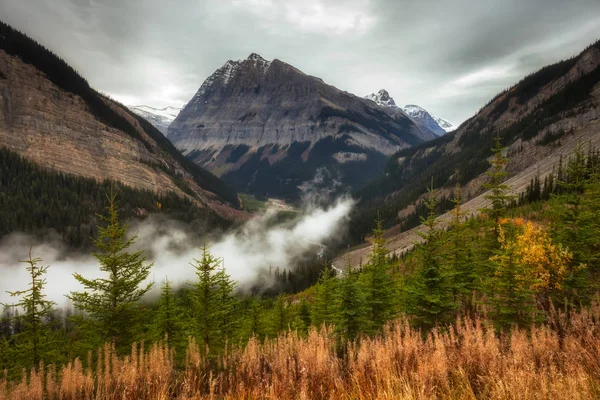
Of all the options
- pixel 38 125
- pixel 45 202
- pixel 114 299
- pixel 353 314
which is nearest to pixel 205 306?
pixel 114 299

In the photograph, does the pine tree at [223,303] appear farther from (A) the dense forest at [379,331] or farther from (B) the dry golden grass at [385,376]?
(B) the dry golden grass at [385,376]

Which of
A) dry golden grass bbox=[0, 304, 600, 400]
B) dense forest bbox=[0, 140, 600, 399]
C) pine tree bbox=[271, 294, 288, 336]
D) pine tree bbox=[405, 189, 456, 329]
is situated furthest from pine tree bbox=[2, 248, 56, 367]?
pine tree bbox=[405, 189, 456, 329]

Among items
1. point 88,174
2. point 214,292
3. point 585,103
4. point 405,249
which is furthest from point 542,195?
point 88,174

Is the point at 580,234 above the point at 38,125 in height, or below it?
below

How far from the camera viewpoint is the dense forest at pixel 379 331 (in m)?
5.44

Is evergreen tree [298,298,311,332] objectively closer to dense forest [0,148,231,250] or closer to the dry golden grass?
the dry golden grass

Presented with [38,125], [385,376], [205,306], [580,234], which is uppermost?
[38,125]

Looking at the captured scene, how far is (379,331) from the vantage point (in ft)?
51.6

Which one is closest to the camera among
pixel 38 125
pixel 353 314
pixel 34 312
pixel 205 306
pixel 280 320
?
pixel 353 314

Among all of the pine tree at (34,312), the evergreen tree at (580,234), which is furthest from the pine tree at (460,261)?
the pine tree at (34,312)

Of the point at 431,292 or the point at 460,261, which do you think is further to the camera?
the point at 460,261

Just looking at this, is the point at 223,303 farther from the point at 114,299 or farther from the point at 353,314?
the point at 353,314

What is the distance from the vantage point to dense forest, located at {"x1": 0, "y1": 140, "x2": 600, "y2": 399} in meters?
5.44

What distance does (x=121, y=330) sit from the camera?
56.5 feet
